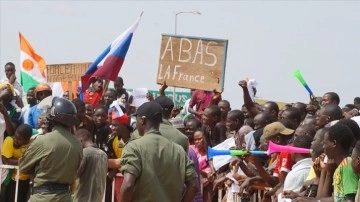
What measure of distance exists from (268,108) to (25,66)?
7.19 metres

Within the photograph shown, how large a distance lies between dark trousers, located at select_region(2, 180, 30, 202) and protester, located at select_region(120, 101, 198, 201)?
20.1 feet

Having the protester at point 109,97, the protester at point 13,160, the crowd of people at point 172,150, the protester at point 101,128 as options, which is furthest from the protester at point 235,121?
the protester at point 109,97

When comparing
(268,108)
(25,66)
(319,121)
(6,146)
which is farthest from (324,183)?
(25,66)

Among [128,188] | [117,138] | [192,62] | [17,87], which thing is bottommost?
[117,138]

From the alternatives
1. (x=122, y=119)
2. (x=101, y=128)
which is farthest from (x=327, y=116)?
(x=101, y=128)

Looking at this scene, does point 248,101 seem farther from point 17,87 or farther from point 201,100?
point 17,87

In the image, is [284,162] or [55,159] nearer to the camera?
[55,159]

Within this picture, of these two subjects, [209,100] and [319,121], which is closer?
[319,121]

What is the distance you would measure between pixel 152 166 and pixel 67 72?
9925mm

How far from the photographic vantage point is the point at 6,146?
49.8ft

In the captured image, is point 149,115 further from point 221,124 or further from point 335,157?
point 221,124

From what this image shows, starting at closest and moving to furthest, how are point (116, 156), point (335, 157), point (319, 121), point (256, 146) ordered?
point (335, 157) < point (319, 121) < point (256, 146) < point (116, 156)

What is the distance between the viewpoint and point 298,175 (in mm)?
10461

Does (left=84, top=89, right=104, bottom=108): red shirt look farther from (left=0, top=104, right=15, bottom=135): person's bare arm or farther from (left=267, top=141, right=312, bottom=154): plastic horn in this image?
(left=267, top=141, right=312, bottom=154): plastic horn
